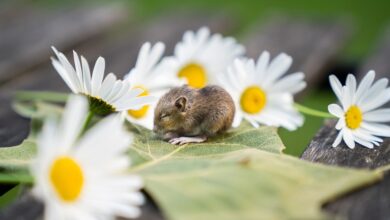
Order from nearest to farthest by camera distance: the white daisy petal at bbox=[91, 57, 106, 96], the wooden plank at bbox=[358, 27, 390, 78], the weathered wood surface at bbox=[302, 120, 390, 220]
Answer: the weathered wood surface at bbox=[302, 120, 390, 220] < the white daisy petal at bbox=[91, 57, 106, 96] < the wooden plank at bbox=[358, 27, 390, 78]

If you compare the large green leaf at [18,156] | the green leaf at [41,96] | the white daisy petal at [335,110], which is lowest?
the large green leaf at [18,156]

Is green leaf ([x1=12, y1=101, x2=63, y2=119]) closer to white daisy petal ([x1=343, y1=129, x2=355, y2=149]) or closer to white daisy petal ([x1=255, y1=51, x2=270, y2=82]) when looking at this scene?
white daisy petal ([x1=255, y1=51, x2=270, y2=82])

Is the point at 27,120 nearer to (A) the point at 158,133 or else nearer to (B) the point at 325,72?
(A) the point at 158,133

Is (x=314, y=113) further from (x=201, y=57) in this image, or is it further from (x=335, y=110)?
(x=201, y=57)

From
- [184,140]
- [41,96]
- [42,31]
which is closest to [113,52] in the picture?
[42,31]

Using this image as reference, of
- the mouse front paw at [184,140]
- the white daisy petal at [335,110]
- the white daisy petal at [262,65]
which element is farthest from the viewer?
the white daisy petal at [262,65]

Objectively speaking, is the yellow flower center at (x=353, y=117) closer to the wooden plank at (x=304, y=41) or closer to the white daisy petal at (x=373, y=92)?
the white daisy petal at (x=373, y=92)

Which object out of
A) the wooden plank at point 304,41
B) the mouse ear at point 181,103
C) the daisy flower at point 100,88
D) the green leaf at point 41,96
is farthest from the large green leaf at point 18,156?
the wooden plank at point 304,41

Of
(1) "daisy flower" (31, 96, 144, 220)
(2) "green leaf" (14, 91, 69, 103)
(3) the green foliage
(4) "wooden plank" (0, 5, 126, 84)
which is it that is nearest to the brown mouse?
(3) the green foliage

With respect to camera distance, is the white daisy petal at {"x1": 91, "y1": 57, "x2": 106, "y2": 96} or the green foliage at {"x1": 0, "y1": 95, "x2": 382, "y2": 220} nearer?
the green foliage at {"x1": 0, "y1": 95, "x2": 382, "y2": 220}
